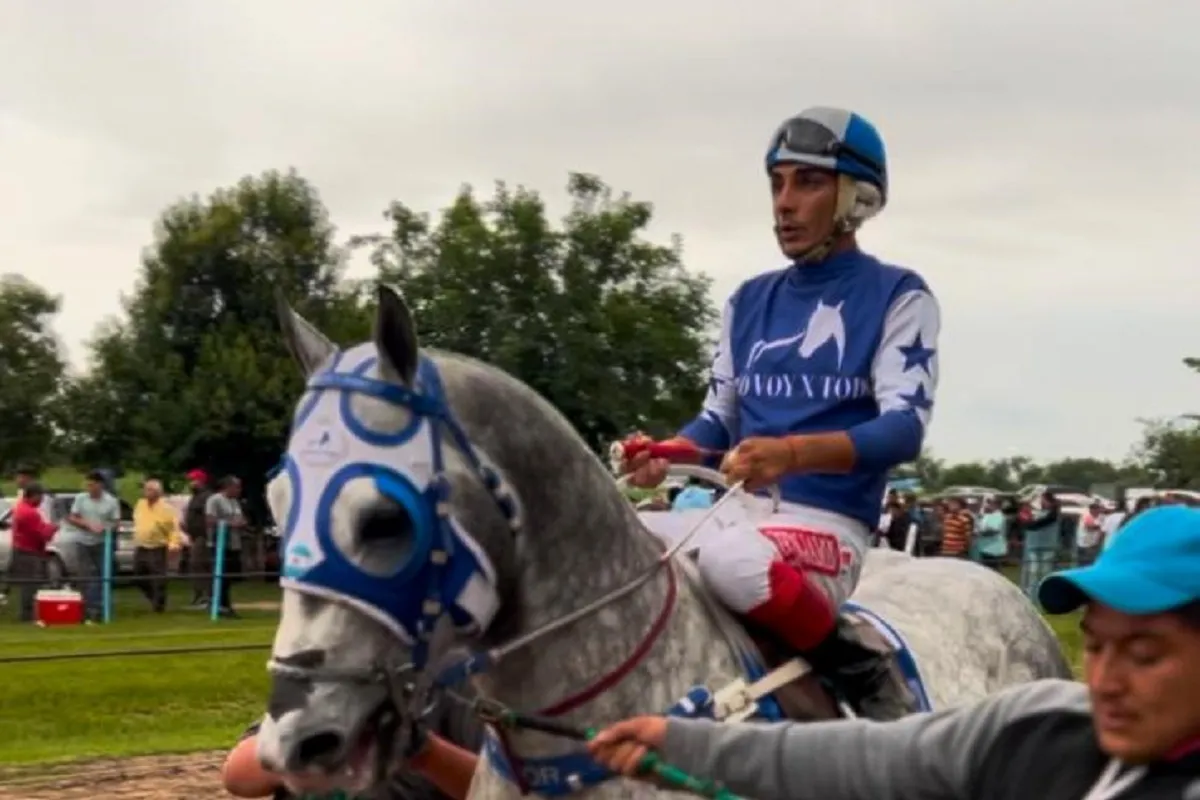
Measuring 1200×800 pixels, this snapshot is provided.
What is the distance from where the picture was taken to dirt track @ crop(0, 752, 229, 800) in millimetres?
8594

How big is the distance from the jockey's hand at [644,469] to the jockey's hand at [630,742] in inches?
47.3

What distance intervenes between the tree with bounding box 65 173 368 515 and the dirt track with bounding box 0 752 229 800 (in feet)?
70.2

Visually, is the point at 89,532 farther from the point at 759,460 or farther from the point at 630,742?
the point at 630,742

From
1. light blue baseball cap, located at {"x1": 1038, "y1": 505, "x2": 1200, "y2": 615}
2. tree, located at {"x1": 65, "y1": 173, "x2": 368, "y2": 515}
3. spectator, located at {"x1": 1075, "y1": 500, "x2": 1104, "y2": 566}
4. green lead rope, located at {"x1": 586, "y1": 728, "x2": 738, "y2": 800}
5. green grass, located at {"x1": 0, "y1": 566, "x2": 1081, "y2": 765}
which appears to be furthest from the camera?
tree, located at {"x1": 65, "y1": 173, "x2": 368, "y2": 515}

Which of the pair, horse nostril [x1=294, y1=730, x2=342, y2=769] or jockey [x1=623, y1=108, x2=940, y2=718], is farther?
jockey [x1=623, y1=108, x2=940, y2=718]

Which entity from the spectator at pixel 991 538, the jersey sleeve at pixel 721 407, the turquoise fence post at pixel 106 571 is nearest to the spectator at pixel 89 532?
the turquoise fence post at pixel 106 571

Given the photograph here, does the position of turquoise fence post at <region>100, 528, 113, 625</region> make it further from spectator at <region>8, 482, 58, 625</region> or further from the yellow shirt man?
the yellow shirt man

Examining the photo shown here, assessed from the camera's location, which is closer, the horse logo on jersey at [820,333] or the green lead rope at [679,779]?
the green lead rope at [679,779]

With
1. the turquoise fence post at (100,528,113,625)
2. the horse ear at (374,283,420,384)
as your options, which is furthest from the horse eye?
the turquoise fence post at (100,528,113,625)

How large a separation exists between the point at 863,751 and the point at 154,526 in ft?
58.3

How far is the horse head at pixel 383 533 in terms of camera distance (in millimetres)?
3164

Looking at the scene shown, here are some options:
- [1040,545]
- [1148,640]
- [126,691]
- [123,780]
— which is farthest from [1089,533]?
[1148,640]

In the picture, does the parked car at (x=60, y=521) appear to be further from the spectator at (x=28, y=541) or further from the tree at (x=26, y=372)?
the tree at (x=26, y=372)

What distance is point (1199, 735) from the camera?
237 cm
